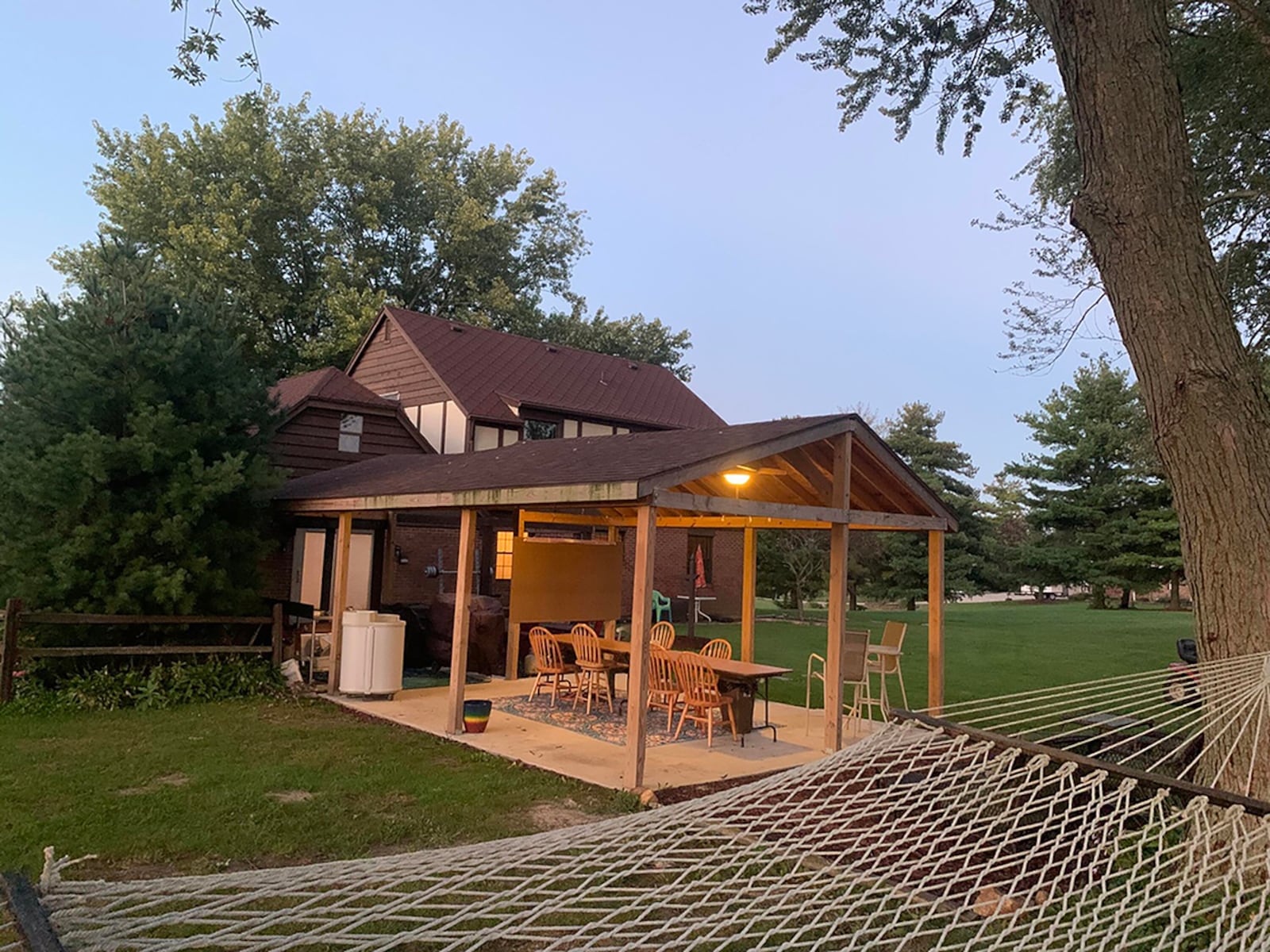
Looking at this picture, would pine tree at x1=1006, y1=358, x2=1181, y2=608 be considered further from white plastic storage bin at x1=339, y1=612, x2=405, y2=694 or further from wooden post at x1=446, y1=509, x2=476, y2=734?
wooden post at x1=446, y1=509, x2=476, y2=734

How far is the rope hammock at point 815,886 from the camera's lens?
2.61 metres

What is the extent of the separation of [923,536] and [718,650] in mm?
20964

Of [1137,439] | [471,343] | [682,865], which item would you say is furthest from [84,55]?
[1137,439]

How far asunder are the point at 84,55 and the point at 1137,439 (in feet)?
105

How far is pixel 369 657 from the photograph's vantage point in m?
9.92

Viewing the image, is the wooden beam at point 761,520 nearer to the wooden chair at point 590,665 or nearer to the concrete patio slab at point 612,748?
the wooden chair at point 590,665

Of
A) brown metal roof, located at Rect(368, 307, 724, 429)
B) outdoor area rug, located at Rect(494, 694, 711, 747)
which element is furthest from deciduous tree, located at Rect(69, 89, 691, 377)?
outdoor area rug, located at Rect(494, 694, 711, 747)

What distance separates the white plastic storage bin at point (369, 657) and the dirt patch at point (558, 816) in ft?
14.6

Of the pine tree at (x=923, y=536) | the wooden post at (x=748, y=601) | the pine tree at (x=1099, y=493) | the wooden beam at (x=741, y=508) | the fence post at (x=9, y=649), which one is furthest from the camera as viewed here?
the pine tree at (x=1099, y=493)

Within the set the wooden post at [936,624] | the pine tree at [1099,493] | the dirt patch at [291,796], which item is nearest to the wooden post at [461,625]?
the dirt patch at [291,796]

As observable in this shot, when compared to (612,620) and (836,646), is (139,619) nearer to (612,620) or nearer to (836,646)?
(612,620)

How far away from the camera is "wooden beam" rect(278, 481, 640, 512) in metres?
6.76

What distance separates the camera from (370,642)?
998cm

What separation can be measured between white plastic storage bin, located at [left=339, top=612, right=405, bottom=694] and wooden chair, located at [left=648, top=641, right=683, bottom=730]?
3.29 meters
